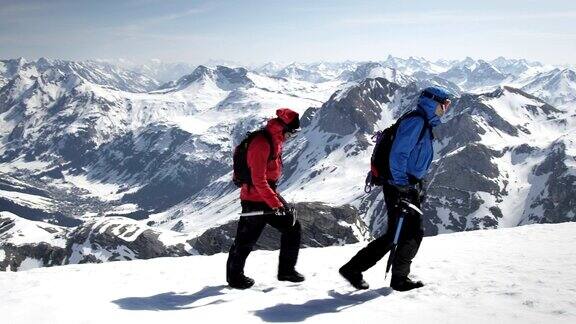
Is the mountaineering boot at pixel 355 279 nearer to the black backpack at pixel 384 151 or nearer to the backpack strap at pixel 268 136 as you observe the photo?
the black backpack at pixel 384 151

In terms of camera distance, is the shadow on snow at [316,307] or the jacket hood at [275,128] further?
the jacket hood at [275,128]

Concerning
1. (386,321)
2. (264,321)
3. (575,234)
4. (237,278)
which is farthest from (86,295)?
(575,234)

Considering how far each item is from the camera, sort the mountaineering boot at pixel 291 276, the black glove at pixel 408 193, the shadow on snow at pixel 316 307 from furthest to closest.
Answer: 1. the mountaineering boot at pixel 291 276
2. the black glove at pixel 408 193
3. the shadow on snow at pixel 316 307

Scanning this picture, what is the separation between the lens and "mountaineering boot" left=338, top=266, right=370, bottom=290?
10188 mm

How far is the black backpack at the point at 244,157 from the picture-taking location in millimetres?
9875

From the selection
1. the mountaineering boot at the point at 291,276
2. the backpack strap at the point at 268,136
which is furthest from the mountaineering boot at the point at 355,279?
the backpack strap at the point at 268,136

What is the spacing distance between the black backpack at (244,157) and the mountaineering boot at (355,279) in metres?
2.78

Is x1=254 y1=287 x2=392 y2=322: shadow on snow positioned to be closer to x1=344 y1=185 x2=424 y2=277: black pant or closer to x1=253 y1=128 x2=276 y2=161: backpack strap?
x1=344 y1=185 x2=424 y2=277: black pant

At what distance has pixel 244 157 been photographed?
10.0m

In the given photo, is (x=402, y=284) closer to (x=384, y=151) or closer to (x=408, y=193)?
(x=408, y=193)

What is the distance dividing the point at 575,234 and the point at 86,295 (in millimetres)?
14662

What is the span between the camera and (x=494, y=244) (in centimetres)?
1498

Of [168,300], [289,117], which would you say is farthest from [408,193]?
[168,300]

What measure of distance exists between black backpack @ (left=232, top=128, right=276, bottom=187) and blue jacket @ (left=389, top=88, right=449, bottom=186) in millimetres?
2449
